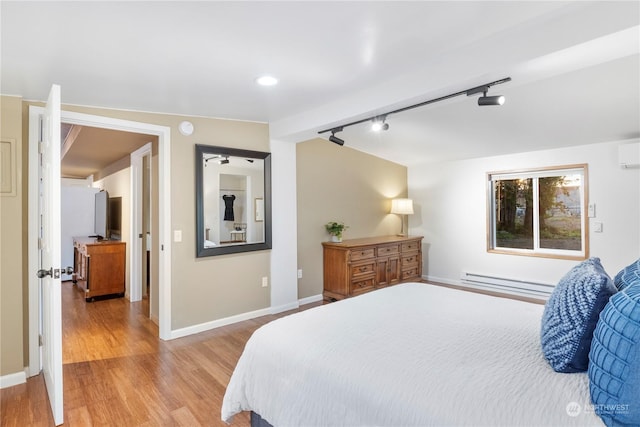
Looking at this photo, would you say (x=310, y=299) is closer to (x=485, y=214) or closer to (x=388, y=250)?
(x=388, y=250)

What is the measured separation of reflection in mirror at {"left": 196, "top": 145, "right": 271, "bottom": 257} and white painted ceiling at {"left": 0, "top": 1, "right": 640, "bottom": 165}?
532mm

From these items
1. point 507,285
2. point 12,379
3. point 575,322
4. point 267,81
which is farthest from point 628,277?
point 12,379

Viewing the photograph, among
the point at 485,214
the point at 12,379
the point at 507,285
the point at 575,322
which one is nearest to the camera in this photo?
the point at 575,322

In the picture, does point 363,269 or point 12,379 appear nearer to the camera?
point 12,379

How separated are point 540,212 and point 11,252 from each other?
19.5 ft

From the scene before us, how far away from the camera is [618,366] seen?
3.29 ft

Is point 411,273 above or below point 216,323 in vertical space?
above

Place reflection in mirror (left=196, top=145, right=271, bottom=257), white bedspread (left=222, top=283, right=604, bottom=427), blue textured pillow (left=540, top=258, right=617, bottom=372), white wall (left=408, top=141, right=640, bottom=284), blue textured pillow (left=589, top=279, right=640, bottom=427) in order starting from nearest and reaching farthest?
blue textured pillow (left=589, top=279, right=640, bottom=427)
white bedspread (left=222, top=283, right=604, bottom=427)
blue textured pillow (left=540, top=258, right=617, bottom=372)
reflection in mirror (left=196, top=145, right=271, bottom=257)
white wall (left=408, top=141, right=640, bottom=284)

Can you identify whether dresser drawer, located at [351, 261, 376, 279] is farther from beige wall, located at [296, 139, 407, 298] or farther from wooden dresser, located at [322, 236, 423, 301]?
beige wall, located at [296, 139, 407, 298]

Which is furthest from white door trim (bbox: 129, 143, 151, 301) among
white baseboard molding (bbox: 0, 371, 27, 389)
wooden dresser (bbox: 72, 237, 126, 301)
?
white baseboard molding (bbox: 0, 371, 27, 389)

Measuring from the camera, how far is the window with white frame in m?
4.36

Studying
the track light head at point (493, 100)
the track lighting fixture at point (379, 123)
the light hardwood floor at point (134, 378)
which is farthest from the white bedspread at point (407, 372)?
the track lighting fixture at point (379, 123)

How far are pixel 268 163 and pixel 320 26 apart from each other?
2.28 meters

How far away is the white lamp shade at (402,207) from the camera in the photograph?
18.3ft
